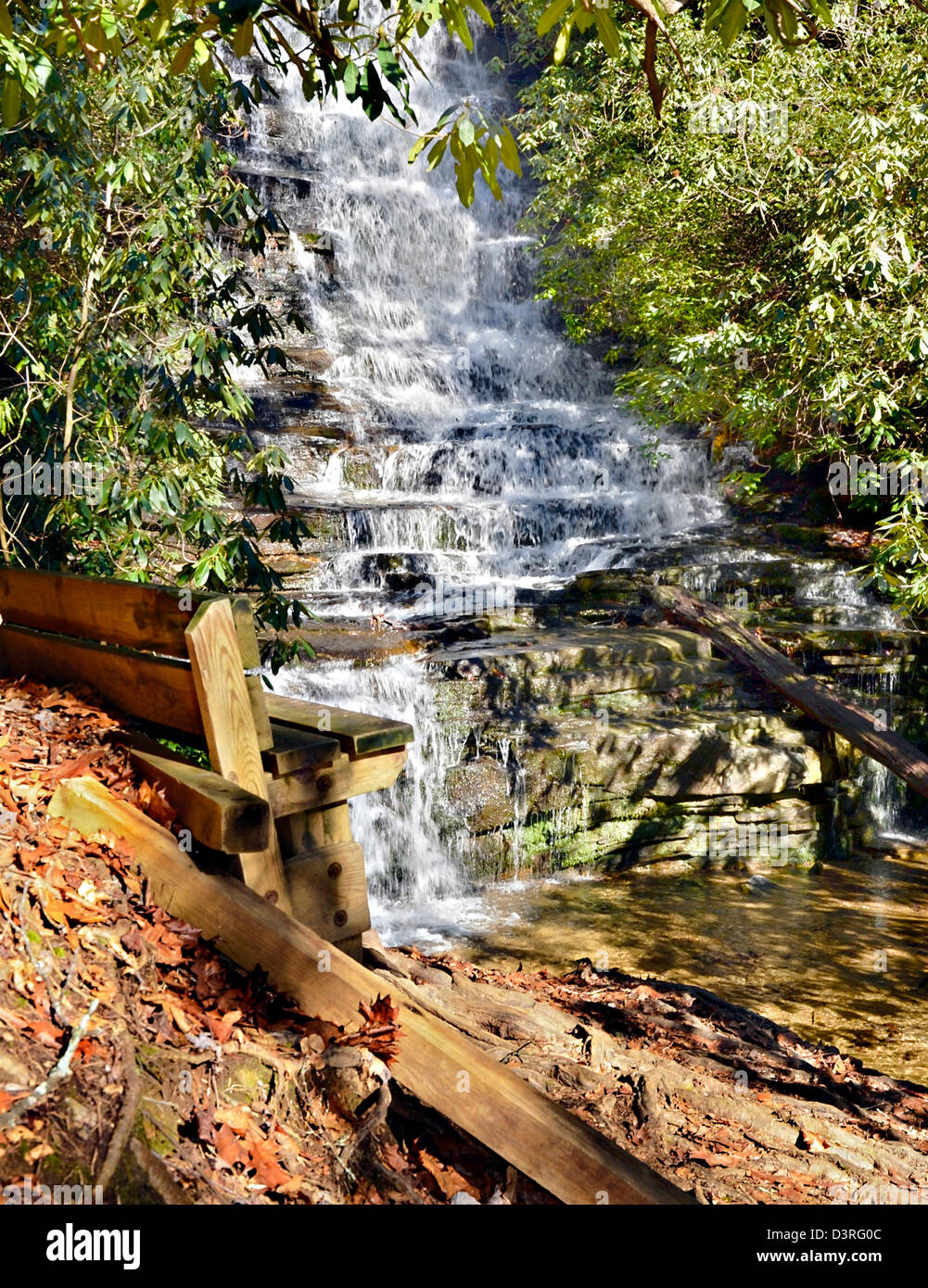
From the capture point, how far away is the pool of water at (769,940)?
6.44 metres

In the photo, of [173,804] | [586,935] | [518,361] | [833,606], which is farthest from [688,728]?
[518,361]

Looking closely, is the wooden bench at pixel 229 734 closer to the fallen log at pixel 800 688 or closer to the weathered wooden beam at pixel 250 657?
the weathered wooden beam at pixel 250 657

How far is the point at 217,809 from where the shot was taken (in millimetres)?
2938

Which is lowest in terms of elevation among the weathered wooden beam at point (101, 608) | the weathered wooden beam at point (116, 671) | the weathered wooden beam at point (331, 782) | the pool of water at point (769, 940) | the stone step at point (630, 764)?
the pool of water at point (769, 940)

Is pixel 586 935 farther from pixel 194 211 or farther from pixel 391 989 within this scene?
pixel 194 211

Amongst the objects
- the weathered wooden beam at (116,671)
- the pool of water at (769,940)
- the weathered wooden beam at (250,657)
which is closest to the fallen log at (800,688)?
the pool of water at (769,940)

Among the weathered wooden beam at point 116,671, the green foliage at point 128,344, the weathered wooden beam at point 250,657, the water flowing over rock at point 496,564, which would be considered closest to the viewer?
the weathered wooden beam at point 250,657

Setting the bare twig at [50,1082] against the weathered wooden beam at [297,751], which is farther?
the weathered wooden beam at [297,751]

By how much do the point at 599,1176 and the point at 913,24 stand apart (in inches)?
486

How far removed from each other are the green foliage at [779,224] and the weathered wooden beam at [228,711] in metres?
5.79

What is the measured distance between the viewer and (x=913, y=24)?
1079cm

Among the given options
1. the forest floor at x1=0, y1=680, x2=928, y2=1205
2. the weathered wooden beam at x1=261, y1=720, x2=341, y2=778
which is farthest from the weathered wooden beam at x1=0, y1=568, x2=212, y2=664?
the weathered wooden beam at x1=261, y1=720, x2=341, y2=778

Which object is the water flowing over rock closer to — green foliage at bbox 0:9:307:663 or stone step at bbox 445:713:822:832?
stone step at bbox 445:713:822:832

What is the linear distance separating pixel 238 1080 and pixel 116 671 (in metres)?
1.67
